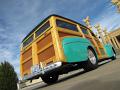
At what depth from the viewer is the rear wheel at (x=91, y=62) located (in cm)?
747

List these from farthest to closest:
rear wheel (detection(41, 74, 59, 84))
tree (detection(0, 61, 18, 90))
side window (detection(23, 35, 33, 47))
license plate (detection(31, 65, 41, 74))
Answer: tree (detection(0, 61, 18, 90)) < rear wheel (detection(41, 74, 59, 84)) < side window (detection(23, 35, 33, 47)) < license plate (detection(31, 65, 41, 74))

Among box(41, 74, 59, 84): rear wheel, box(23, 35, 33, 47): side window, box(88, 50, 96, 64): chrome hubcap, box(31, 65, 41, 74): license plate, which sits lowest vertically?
box(41, 74, 59, 84): rear wheel

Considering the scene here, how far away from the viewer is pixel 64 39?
6.45 m

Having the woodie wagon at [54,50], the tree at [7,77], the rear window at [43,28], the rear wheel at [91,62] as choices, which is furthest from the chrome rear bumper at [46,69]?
the tree at [7,77]

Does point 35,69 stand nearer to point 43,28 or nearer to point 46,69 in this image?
point 46,69

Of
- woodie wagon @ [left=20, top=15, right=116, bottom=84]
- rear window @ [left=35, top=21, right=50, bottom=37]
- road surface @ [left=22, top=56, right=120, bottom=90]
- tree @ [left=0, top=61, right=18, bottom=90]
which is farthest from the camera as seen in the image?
tree @ [left=0, top=61, right=18, bottom=90]

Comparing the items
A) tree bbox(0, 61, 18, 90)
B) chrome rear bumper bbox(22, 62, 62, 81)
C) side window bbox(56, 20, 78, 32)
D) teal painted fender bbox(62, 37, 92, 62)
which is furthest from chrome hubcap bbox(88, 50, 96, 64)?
tree bbox(0, 61, 18, 90)

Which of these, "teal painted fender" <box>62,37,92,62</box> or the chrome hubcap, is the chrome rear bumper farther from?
the chrome hubcap

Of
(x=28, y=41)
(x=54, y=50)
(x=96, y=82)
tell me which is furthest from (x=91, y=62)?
(x=96, y=82)

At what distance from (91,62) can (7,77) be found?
4044mm

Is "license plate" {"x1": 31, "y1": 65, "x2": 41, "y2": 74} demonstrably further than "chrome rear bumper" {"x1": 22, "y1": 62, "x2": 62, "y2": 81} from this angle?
Yes

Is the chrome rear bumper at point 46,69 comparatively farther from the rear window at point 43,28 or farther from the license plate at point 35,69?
the rear window at point 43,28

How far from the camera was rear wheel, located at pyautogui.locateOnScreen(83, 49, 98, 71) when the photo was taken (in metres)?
7.47

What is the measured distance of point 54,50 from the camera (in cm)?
624
